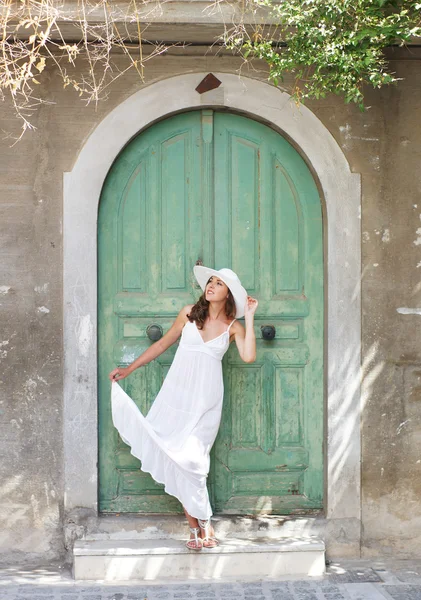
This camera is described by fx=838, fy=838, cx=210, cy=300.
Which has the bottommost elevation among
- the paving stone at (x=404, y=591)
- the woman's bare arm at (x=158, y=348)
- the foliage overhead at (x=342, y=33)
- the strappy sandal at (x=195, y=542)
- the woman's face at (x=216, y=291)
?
the paving stone at (x=404, y=591)

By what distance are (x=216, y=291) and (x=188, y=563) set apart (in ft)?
5.59

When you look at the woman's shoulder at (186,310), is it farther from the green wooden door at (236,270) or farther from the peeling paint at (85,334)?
the peeling paint at (85,334)

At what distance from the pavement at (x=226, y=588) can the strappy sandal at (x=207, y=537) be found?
0.74 feet

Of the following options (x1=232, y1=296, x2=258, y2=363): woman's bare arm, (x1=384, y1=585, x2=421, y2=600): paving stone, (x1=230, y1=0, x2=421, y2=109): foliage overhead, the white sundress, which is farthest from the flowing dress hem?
(x1=230, y1=0, x2=421, y2=109): foliage overhead

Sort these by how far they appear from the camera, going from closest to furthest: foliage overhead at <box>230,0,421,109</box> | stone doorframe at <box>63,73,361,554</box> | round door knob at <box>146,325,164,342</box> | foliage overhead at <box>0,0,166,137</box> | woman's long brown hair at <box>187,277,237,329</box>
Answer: foliage overhead at <box>230,0,421,109</box>
foliage overhead at <box>0,0,166,137</box>
woman's long brown hair at <box>187,277,237,329</box>
stone doorframe at <box>63,73,361,554</box>
round door knob at <box>146,325,164,342</box>

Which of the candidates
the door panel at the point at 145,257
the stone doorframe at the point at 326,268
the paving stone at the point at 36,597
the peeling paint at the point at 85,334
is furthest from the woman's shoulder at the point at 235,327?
the paving stone at the point at 36,597

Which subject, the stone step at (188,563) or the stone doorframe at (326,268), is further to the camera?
the stone doorframe at (326,268)

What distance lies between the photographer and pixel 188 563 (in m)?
5.22

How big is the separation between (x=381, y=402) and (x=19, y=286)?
8.23 ft

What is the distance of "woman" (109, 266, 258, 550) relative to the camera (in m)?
5.17

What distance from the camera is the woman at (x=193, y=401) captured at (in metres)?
5.17

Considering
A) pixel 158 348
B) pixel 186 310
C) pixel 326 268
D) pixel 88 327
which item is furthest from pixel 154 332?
pixel 326 268

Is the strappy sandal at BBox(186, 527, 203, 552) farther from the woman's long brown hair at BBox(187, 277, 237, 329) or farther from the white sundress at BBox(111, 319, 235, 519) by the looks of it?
the woman's long brown hair at BBox(187, 277, 237, 329)

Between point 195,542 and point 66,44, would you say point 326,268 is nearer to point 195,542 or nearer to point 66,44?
point 195,542
